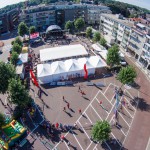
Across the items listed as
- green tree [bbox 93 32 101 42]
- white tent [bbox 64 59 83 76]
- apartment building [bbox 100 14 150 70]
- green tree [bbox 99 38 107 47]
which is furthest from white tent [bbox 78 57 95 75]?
green tree [bbox 93 32 101 42]

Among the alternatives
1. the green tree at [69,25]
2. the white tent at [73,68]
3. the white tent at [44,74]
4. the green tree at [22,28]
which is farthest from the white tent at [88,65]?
the green tree at [22,28]

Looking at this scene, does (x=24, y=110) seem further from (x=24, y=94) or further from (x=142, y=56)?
(x=142, y=56)

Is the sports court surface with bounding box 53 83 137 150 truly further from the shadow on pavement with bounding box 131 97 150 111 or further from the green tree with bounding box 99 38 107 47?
the green tree with bounding box 99 38 107 47

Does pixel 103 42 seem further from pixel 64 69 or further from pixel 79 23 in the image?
pixel 64 69

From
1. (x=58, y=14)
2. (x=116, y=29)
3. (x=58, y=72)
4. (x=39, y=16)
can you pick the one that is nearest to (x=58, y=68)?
(x=58, y=72)

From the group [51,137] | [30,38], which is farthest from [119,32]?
[51,137]

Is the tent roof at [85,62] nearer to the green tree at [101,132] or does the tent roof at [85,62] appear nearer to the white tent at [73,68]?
the white tent at [73,68]
